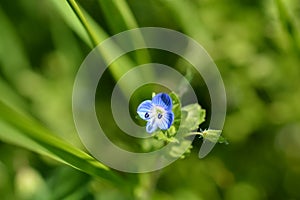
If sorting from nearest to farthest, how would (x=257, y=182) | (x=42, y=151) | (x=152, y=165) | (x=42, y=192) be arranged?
(x=42, y=151)
(x=152, y=165)
(x=42, y=192)
(x=257, y=182)

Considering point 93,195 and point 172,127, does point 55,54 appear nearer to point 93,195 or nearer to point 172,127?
point 93,195

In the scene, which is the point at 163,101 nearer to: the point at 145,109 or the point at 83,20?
the point at 145,109

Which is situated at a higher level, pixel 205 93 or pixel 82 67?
pixel 82 67

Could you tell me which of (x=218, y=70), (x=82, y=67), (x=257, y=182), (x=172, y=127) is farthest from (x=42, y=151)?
(x=257, y=182)

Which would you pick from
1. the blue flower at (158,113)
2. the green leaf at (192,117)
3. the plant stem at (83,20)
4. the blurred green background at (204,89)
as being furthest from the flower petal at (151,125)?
the blurred green background at (204,89)

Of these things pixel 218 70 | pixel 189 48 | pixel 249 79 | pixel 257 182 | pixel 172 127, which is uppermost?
pixel 172 127

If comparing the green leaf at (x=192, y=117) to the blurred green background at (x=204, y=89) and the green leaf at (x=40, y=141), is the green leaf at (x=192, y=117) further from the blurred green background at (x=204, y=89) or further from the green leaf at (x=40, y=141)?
the blurred green background at (x=204, y=89)

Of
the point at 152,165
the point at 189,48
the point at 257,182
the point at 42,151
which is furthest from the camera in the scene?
the point at 257,182

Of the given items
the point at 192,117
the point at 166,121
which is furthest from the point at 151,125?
the point at 192,117
